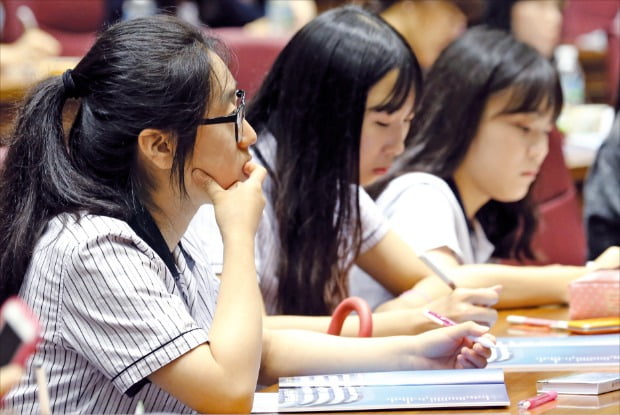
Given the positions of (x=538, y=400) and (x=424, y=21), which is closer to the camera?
(x=538, y=400)

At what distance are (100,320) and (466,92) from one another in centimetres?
131

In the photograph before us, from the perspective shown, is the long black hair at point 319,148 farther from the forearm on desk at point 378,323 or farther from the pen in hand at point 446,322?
the pen in hand at point 446,322

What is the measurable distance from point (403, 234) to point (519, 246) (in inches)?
17.5

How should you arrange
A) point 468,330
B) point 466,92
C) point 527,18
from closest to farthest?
point 468,330 < point 466,92 < point 527,18

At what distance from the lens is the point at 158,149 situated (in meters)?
1.44

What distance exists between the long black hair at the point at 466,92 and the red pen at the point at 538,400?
3.39 feet

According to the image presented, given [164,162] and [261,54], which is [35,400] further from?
[261,54]

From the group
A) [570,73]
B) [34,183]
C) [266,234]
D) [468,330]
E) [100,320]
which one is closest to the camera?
[100,320]

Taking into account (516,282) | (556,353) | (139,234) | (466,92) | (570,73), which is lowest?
(570,73)

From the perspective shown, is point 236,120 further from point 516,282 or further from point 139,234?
point 516,282

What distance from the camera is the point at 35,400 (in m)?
1.38

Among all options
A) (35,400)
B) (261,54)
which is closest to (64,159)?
(35,400)

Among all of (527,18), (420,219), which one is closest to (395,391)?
(420,219)

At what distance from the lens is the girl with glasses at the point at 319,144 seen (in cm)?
200
